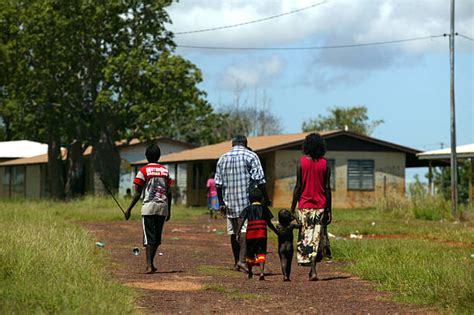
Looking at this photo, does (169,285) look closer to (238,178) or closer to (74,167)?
(238,178)

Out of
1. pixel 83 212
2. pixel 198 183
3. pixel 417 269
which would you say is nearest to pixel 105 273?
pixel 417 269

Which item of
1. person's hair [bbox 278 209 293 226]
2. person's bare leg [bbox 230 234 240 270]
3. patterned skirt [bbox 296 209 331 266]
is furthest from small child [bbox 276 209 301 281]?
person's bare leg [bbox 230 234 240 270]

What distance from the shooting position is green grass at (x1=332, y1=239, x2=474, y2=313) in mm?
9062

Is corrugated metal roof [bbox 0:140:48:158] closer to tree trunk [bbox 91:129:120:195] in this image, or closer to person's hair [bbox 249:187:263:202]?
tree trunk [bbox 91:129:120:195]

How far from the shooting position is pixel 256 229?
12.1 meters

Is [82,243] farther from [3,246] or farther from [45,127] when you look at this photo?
[45,127]

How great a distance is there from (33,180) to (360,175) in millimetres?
27379

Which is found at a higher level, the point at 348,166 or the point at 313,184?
the point at 348,166

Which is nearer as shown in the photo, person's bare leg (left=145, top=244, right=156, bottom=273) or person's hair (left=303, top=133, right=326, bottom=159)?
person's hair (left=303, top=133, right=326, bottom=159)

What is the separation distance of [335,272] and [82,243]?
358cm

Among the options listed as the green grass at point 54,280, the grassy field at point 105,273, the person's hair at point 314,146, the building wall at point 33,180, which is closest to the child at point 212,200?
the grassy field at point 105,273

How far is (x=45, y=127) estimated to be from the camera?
49531 mm

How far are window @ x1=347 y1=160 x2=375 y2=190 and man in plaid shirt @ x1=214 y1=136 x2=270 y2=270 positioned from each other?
31.4 meters

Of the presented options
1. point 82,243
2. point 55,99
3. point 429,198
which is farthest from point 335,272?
point 55,99
